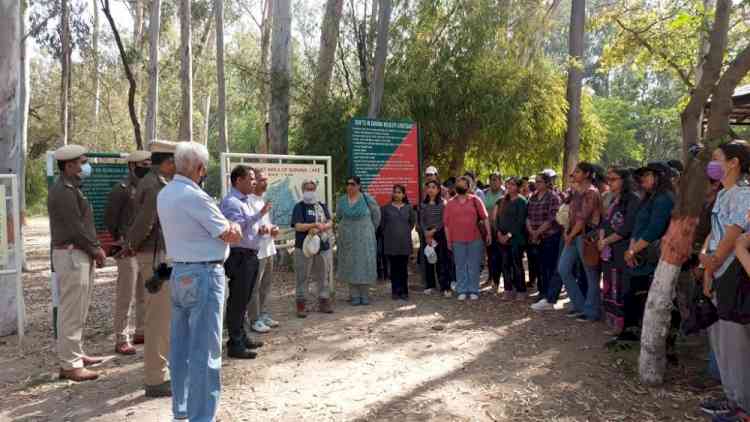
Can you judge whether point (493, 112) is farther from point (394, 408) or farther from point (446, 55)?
point (394, 408)

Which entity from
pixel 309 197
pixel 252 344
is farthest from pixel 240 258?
pixel 309 197

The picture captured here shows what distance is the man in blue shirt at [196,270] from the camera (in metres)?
3.46

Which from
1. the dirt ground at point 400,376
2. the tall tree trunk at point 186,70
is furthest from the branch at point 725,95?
the tall tree trunk at point 186,70

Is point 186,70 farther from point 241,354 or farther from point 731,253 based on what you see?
point 731,253

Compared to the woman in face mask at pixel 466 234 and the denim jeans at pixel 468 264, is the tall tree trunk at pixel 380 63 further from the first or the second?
the denim jeans at pixel 468 264

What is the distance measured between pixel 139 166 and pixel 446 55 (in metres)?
8.11

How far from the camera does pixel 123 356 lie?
18.1 feet

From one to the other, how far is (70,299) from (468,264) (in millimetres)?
5088

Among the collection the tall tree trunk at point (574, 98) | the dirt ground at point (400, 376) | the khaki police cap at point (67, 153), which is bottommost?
the dirt ground at point (400, 376)

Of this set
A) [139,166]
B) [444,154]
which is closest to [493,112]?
[444,154]

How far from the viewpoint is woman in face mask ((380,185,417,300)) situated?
7.98 metres

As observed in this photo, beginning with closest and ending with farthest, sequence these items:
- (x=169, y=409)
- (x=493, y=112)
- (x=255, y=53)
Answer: (x=169, y=409) < (x=493, y=112) < (x=255, y=53)

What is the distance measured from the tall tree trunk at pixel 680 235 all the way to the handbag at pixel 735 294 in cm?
68

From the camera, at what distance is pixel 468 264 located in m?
7.96
